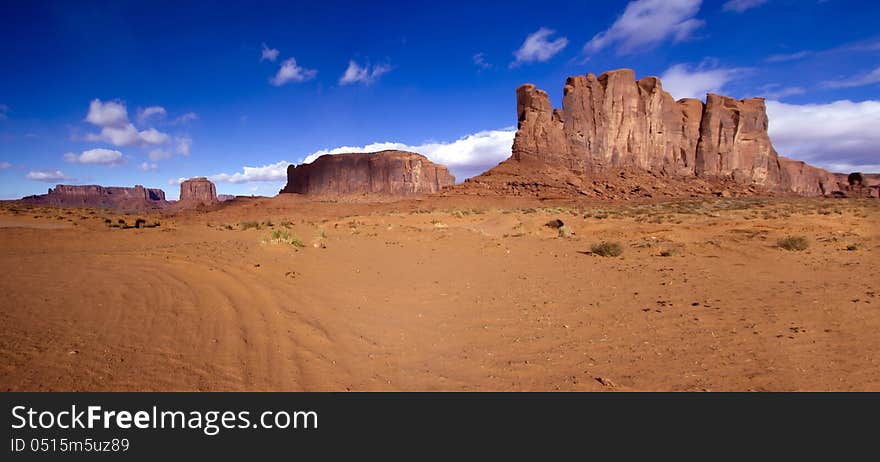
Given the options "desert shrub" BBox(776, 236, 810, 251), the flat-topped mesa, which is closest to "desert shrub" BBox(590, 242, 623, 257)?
"desert shrub" BBox(776, 236, 810, 251)

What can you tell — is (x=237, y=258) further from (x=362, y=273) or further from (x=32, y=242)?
(x=32, y=242)

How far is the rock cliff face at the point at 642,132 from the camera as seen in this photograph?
2386 inches

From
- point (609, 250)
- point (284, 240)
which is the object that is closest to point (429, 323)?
point (284, 240)

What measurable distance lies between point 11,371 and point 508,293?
6.15m

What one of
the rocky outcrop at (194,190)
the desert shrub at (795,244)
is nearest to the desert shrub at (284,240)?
the desert shrub at (795,244)

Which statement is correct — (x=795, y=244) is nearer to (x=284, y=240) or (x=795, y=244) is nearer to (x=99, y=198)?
(x=284, y=240)

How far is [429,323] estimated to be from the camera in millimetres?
5672

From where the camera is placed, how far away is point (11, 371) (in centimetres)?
301

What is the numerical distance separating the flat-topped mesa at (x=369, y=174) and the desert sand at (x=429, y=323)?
96.4 meters

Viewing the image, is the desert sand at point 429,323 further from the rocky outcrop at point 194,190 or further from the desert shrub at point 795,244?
the rocky outcrop at point 194,190

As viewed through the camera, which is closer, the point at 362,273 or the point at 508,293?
the point at 508,293
